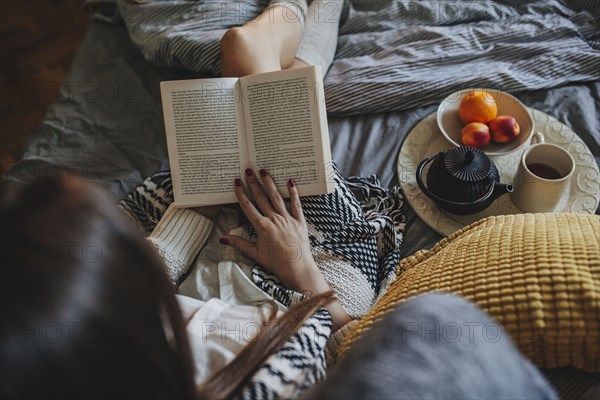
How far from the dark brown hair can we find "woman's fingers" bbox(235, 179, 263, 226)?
0.36 metres

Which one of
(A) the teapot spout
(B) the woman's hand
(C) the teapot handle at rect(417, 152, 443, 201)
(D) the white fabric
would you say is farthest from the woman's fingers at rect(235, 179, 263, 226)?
(A) the teapot spout

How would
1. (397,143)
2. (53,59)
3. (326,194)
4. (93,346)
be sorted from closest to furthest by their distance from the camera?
(93,346), (326,194), (397,143), (53,59)

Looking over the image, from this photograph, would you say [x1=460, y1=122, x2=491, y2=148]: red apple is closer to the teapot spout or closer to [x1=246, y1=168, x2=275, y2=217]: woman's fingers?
the teapot spout

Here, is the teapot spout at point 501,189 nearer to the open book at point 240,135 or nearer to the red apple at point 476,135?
the red apple at point 476,135

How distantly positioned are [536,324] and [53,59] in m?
1.65

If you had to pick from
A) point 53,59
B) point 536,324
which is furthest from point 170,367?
point 53,59

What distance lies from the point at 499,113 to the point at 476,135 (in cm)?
9

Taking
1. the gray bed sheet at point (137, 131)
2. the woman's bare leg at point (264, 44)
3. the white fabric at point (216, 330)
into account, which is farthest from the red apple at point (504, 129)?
the white fabric at point (216, 330)

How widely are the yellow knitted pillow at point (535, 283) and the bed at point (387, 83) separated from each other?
26 cm

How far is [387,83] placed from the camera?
0.98 meters

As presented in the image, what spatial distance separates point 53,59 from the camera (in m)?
1.66

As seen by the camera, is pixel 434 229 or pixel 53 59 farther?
pixel 53 59

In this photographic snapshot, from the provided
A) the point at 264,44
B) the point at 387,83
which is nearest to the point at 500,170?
the point at 387,83

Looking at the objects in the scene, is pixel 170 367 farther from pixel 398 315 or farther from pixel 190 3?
pixel 190 3
